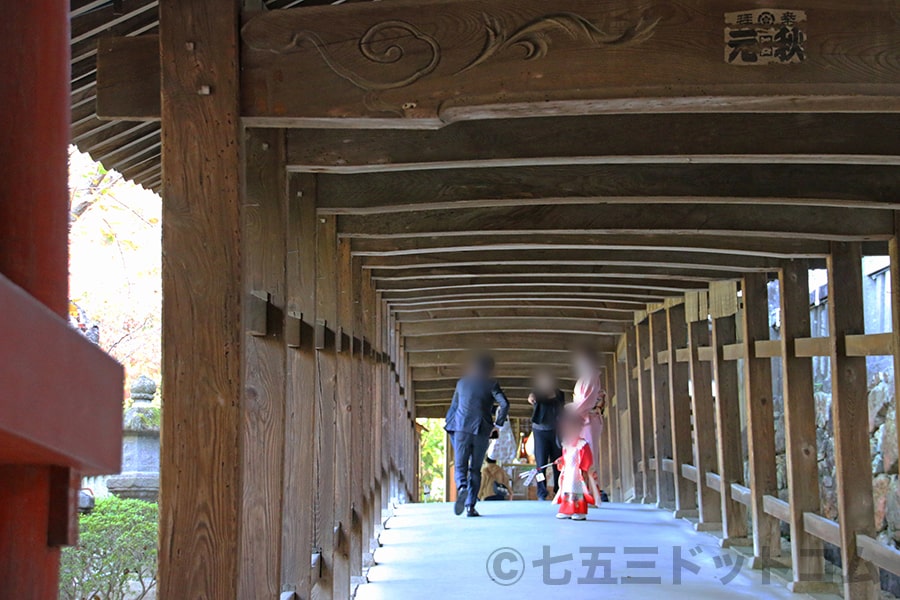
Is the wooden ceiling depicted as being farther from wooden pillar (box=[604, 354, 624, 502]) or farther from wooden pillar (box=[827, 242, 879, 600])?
wooden pillar (box=[604, 354, 624, 502])

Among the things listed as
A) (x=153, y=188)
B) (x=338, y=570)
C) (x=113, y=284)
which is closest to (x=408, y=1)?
(x=153, y=188)

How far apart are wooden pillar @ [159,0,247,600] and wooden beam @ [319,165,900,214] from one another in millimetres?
2039

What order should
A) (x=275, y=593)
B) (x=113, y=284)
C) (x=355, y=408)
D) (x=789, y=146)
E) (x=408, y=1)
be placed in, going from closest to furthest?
(x=408, y=1) → (x=275, y=593) → (x=789, y=146) → (x=355, y=408) → (x=113, y=284)

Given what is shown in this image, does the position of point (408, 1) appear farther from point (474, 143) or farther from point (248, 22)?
point (474, 143)

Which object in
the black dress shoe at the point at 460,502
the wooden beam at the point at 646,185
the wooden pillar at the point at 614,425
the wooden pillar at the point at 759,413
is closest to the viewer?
the wooden beam at the point at 646,185

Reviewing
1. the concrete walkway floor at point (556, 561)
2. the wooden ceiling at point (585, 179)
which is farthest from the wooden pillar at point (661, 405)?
the wooden ceiling at point (585, 179)

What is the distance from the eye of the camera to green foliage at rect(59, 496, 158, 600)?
7.62m

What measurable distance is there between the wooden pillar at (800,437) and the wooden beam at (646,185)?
195 centimetres

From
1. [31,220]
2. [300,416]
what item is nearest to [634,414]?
[300,416]

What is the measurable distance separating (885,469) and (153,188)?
5.94 m

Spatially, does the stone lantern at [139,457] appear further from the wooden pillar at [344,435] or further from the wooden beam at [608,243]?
the wooden beam at [608,243]

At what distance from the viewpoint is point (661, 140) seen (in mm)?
4141

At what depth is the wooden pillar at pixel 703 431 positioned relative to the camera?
9.14 m

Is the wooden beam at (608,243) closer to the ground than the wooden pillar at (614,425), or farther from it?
farther from it
